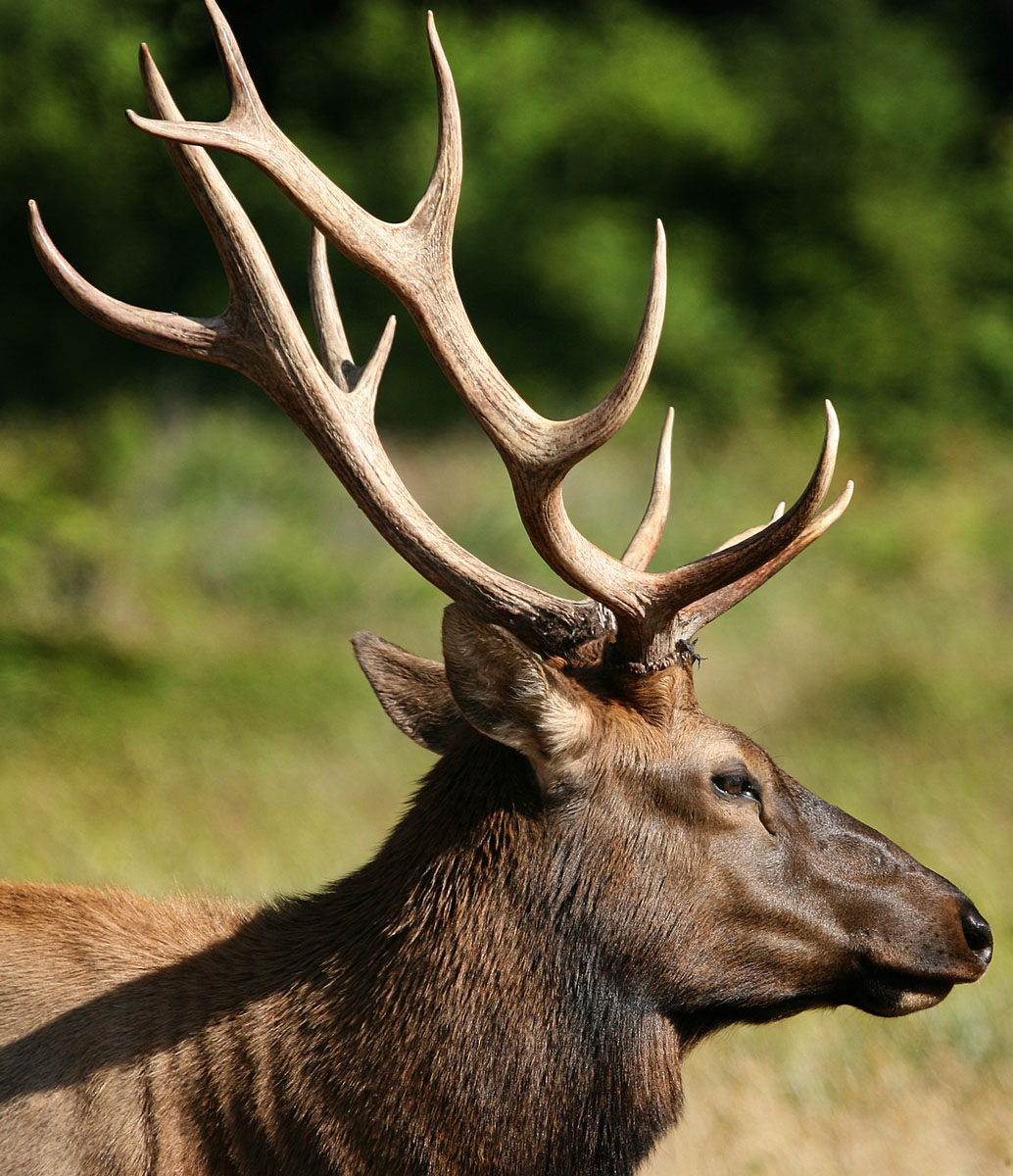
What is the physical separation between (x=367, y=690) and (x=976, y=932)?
6.84 m

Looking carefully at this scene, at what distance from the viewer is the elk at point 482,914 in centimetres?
256

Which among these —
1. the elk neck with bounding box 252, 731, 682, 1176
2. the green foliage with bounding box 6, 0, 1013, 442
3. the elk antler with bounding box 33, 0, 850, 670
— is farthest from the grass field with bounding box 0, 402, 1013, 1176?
the green foliage with bounding box 6, 0, 1013, 442

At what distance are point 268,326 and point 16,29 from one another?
58.0 ft

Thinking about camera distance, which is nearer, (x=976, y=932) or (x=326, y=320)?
(x=976, y=932)

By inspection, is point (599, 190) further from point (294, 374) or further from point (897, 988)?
point (897, 988)

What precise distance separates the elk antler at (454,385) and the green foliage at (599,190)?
15760 millimetres

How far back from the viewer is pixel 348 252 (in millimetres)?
2922

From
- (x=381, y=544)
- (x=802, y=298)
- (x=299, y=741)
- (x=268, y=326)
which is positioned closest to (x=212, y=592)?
(x=381, y=544)

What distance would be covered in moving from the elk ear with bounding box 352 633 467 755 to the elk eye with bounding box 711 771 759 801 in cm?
52

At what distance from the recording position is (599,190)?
2158 cm

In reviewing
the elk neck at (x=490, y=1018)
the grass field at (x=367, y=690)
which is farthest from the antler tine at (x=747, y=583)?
the grass field at (x=367, y=690)

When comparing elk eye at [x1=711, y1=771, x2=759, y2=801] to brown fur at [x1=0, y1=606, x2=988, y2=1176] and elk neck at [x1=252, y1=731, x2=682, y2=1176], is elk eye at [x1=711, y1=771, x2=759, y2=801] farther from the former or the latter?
elk neck at [x1=252, y1=731, x2=682, y2=1176]

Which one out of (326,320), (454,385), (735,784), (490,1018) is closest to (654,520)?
(454,385)

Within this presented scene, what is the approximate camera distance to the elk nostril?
274 cm
